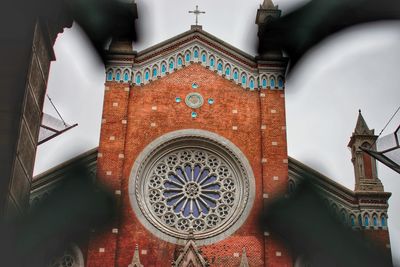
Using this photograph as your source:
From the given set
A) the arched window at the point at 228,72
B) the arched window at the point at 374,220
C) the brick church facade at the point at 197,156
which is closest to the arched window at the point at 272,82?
the brick church facade at the point at 197,156

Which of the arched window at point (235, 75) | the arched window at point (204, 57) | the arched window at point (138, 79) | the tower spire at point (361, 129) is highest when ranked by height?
the arched window at point (204, 57)

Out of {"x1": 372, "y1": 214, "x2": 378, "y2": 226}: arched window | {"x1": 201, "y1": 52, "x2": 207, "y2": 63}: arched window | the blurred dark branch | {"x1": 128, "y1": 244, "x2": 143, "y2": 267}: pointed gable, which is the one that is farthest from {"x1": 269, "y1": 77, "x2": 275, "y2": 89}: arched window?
the blurred dark branch

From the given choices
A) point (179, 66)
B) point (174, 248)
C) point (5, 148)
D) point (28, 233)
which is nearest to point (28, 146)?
point (5, 148)

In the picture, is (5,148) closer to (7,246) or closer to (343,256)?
(7,246)

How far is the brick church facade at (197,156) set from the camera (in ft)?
60.7

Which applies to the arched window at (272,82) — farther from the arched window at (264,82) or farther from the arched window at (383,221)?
the arched window at (383,221)

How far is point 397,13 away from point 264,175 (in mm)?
18724

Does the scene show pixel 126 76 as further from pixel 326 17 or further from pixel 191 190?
pixel 326 17

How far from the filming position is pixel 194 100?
20953 millimetres

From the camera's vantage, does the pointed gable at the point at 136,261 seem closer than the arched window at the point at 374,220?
Yes

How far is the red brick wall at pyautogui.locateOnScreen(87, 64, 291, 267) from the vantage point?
18.6 meters

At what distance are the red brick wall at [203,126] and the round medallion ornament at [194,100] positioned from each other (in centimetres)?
17

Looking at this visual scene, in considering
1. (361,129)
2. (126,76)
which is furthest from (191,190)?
(361,129)

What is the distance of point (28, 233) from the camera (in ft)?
4.18
